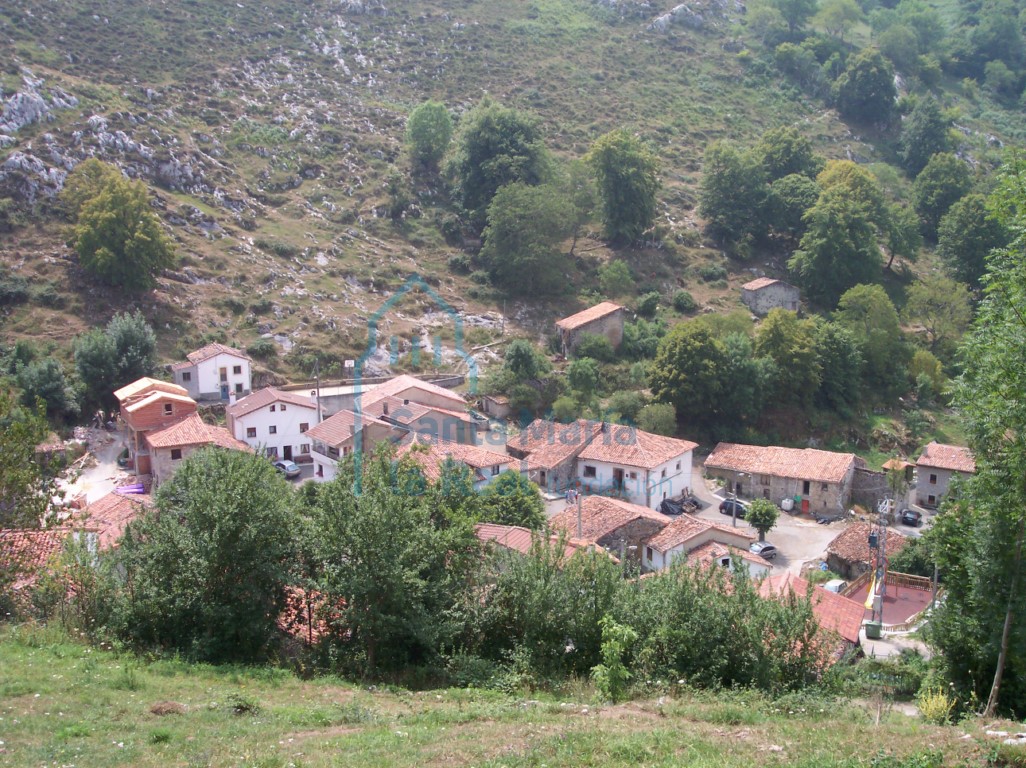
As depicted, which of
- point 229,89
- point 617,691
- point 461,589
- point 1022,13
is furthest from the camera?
point 1022,13

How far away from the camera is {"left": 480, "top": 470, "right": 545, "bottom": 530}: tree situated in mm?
25625

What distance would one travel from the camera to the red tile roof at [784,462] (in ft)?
114

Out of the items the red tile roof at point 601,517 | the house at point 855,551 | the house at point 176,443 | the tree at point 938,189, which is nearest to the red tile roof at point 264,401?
the house at point 176,443

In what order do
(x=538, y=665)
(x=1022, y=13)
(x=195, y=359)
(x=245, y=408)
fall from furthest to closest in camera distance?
(x=1022, y=13)
(x=195, y=359)
(x=245, y=408)
(x=538, y=665)

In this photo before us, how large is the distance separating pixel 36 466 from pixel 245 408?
760 inches

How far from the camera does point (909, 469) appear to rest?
119 ft

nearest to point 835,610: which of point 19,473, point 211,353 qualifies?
point 19,473

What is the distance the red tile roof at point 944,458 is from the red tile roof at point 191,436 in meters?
27.4

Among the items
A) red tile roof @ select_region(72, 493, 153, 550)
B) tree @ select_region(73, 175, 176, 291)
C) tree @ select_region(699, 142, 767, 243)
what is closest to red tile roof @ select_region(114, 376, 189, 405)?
tree @ select_region(73, 175, 176, 291)

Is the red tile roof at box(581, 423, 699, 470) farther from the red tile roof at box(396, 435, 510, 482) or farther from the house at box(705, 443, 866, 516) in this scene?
the red tile roof at box(396, 435, 510, 482)

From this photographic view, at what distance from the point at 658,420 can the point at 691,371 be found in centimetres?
323

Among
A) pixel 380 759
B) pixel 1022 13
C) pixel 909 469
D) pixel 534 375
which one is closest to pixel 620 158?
pixel 534 375

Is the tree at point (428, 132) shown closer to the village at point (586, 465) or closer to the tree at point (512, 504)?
the village at point (586, 465)

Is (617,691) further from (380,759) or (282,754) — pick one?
(282,754)
